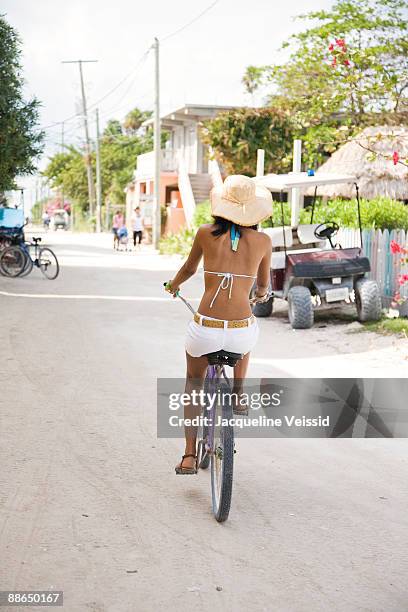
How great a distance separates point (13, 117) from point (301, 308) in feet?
34.4

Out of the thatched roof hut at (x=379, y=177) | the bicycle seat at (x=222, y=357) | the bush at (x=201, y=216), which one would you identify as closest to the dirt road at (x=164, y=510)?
the bicycle seat at (x=222, y=357)

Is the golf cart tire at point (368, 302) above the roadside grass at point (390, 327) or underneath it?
above

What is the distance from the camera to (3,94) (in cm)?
2075

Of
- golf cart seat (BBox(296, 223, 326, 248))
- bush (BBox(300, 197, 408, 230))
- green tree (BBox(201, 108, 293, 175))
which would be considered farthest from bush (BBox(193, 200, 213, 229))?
golf cart seat (BBox(296, 223, 326, 248))

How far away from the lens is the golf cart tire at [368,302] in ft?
44.6

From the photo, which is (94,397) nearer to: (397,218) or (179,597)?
(179,597)

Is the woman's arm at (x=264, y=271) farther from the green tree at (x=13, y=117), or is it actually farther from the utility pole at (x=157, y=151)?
the utility pole at (x=157, y=151)

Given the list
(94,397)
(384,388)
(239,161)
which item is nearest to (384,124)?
(239,161)

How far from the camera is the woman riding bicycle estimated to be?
17.4 ft

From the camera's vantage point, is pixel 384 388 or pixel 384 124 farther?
pixel 384 124

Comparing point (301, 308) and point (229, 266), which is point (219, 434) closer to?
point (229, 266)

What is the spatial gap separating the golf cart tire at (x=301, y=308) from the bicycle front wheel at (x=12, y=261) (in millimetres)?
9549

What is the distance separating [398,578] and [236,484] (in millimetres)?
1696

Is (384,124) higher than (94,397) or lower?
higher
